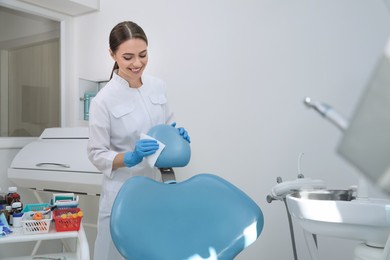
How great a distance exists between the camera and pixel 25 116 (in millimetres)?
2863

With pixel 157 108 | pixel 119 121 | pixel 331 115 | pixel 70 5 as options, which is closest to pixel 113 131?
pixel 119 121

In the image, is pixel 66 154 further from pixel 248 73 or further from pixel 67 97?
pixel 248 73

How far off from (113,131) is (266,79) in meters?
0.91

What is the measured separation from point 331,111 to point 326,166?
145 cm

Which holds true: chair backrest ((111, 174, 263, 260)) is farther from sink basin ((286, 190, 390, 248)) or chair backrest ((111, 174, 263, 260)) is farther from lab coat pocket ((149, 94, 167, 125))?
lab coat pocket ((149, 94, 167, 125))

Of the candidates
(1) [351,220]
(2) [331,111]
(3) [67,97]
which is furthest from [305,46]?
(3) [67,97]

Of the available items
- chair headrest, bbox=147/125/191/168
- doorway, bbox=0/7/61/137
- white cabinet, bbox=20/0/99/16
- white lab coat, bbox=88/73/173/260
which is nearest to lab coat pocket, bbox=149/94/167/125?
white lab coat, bbox=88/73/173/260

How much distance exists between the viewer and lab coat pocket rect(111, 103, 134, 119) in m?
1.65

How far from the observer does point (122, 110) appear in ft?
5.46

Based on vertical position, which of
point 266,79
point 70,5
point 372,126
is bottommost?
point 372,126

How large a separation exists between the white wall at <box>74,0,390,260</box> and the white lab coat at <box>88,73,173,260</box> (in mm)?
609

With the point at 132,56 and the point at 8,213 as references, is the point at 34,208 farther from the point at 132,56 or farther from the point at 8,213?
the point at 132,56

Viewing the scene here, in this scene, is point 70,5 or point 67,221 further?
point 70,5

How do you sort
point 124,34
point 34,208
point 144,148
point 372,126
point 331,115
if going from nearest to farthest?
1. point 372,126
2. point 331,115
3. point 144,148
4. point 124,34
5. point 34,208
